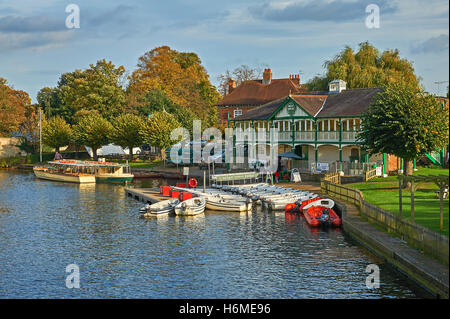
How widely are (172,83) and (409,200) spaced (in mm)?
86056

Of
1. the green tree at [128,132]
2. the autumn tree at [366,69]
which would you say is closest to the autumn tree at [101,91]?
the green tree at [128,132]

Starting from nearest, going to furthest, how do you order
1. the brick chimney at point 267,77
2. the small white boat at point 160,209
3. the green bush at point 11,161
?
the small white boat at point 160,209, the green bush at point 11,161, the brick chimney at point 267,77

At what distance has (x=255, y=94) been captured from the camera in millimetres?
103562

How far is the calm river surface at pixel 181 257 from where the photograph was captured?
26.2 metres

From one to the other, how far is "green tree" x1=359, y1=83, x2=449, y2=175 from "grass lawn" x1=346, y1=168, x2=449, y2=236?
11.1 ft

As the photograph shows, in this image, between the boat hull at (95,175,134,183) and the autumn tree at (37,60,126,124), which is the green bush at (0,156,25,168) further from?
the boat hull at (95,175,134,183)

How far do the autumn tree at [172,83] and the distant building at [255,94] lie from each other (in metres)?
11.4

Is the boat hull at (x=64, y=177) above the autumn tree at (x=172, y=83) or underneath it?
underneath

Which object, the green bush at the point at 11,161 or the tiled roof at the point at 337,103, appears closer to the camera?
the tiled roof at the point at 337,103

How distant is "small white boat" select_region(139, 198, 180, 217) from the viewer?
4603cm

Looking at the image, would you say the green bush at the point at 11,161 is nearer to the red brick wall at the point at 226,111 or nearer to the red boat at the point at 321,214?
the red brick wall at the point at 226,111

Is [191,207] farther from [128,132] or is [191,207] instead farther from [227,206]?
[128,132]

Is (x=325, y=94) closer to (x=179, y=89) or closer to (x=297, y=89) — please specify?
(x=297, y=89)
